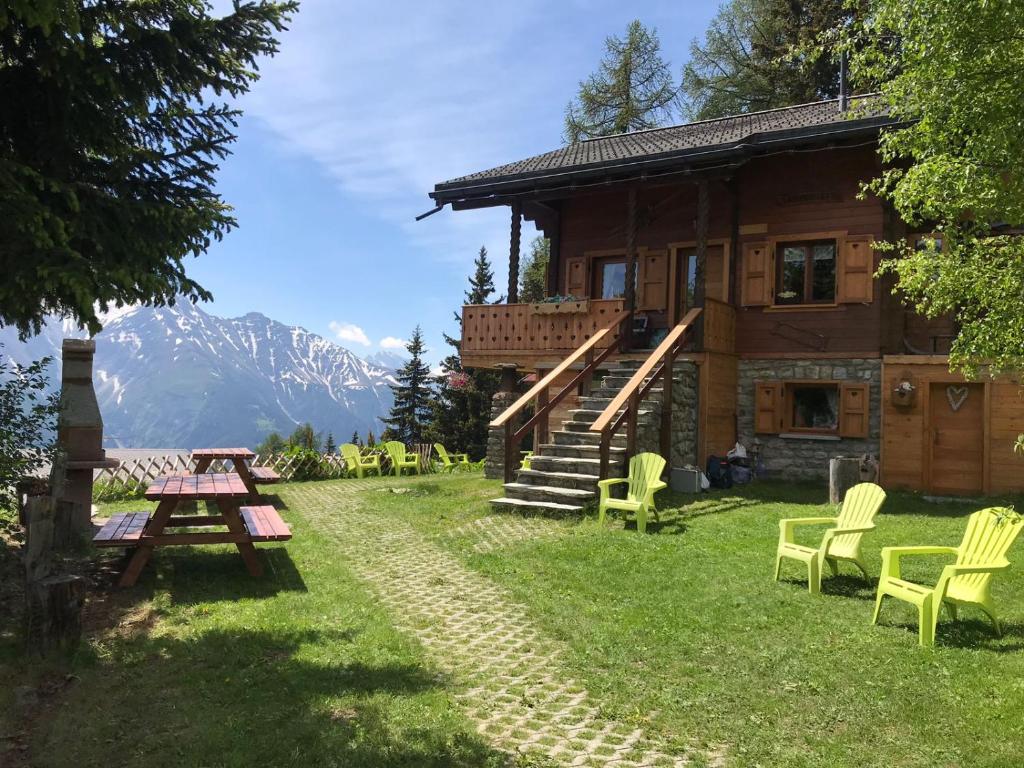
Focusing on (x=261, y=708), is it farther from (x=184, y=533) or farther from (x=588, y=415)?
(x=588, y=415)

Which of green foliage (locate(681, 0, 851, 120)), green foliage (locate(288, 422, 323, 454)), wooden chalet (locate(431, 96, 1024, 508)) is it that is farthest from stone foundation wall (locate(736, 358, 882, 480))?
green foliage (locate(288, 422, 323, 454))

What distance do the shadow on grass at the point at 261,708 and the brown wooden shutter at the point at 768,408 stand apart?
9.94 meters

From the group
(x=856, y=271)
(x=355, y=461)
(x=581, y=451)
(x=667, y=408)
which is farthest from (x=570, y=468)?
(x=355, y=461)

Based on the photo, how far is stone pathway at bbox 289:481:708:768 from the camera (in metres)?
3.72

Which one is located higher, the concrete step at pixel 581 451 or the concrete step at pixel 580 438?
the concrete step at pixel 580 438

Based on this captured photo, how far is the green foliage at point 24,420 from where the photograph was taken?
20.4 feet

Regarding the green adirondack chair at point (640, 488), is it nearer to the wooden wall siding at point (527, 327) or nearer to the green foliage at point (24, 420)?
the wooden wall siding at point (527, 327)

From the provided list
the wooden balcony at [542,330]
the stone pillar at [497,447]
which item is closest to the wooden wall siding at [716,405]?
the wooden balcony at [542,330]

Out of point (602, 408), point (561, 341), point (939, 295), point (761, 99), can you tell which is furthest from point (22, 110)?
point (761, 99)

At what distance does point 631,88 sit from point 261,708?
2616 cm

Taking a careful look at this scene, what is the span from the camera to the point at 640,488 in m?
9.75

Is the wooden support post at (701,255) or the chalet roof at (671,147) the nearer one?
the chalet roof at (671,147)

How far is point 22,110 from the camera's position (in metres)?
5.03

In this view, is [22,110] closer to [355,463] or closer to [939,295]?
[939,295]
